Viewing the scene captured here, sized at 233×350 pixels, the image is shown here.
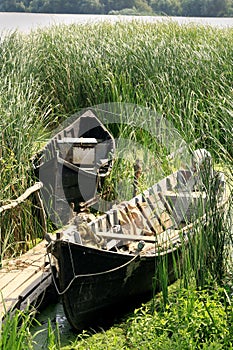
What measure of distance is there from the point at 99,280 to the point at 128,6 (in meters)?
18.3

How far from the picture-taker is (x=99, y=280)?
5.36m

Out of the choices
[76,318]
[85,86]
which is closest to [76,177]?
[76,318]

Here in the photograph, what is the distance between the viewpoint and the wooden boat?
7203 millimetres

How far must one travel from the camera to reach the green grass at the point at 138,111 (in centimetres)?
477

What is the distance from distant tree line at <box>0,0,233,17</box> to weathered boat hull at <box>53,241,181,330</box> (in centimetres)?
1673

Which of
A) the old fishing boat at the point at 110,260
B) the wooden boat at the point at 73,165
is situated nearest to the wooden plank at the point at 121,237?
the old fishing boat at the point at 110,260

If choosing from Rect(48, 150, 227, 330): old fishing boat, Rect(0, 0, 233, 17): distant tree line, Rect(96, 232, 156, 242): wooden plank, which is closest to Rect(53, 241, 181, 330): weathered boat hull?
Rect(48, 150, 227, 330): old fishing boat

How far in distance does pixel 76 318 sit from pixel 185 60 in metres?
5.07

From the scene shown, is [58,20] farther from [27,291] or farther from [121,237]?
[27,291]

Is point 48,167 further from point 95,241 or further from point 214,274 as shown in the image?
point 214,274

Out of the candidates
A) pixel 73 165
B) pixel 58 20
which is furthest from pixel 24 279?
pixel 58 20

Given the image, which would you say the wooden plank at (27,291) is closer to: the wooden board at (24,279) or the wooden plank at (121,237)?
the wooden board at (24,279)

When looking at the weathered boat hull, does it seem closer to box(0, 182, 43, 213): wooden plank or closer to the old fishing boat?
the old fishing boat

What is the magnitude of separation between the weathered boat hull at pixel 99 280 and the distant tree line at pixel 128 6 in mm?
16732
